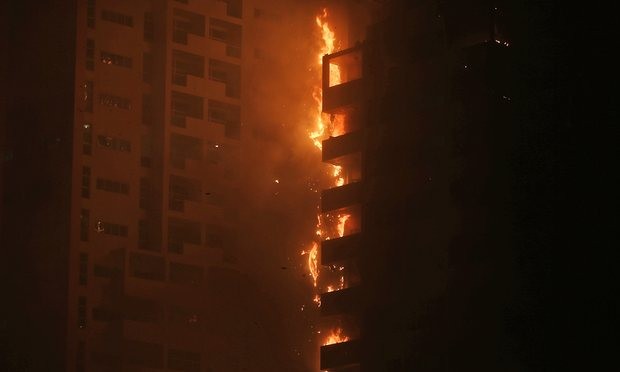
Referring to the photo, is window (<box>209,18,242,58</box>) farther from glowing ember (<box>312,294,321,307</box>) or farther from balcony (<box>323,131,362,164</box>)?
glowing ember (<box>312,294,321,307</box>)

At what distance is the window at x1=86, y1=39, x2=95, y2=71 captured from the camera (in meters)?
60.9

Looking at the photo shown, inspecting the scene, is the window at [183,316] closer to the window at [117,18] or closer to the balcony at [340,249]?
the balcony at [340,249]

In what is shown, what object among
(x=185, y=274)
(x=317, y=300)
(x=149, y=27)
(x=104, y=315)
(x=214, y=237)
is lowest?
(x=104, y=315)

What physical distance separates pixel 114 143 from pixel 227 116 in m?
4.55

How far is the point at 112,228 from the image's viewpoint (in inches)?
2383

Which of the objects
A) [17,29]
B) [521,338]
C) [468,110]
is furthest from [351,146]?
[17,29]

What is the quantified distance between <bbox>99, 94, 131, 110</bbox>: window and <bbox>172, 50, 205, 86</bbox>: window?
1.88 meters

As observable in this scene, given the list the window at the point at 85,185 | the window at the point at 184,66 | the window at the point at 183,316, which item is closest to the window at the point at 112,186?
the window at the point at 85,185

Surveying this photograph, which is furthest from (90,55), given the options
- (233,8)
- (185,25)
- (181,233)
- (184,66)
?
(181,233)

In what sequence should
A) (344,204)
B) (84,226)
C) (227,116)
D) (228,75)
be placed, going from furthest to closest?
(228,75)
(227,116)
(84,226)
(344,204)

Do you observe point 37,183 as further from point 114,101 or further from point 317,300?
point 317,300

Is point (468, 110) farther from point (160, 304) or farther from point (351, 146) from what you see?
point (160, 304)

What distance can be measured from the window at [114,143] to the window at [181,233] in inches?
114

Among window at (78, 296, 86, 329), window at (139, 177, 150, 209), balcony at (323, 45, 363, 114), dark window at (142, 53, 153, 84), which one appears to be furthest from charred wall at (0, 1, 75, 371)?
balcony at (323, 45, 363, 114)
